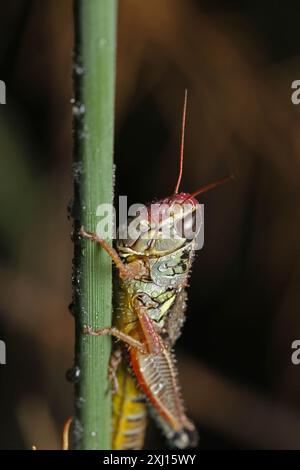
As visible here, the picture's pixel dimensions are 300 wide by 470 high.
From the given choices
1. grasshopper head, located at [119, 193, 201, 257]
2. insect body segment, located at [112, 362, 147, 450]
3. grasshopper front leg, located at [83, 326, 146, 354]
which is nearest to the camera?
grasshopper front leg, located at [83, 326, 146, 354]

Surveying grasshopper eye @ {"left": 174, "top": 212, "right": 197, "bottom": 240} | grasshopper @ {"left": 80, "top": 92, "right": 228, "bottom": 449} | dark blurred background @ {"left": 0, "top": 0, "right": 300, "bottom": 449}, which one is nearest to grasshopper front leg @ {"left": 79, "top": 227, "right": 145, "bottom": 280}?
grasshopper @ {"left": 80, "top": 92, "right": 228, "bottom": 449}

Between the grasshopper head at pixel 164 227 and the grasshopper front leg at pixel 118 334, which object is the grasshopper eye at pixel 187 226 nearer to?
the grasshopper head at pixel 164 227

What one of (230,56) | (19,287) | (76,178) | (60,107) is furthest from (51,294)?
(76,178)

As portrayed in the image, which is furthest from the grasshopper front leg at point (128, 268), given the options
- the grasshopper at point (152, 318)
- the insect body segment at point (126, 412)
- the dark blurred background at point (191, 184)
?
the dark blurred background at point (191, 184)

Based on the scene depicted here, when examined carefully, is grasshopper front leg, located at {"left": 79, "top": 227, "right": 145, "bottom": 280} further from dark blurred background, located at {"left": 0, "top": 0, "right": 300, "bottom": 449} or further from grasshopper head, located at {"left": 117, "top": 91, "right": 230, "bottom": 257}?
dark blurred background, located at {"left": 0, "top": 0, "right": 300, "bottom": 449}

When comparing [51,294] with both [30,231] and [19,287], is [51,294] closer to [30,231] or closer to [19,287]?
[19,287]

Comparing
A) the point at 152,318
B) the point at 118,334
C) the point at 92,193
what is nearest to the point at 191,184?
the point at 152,318

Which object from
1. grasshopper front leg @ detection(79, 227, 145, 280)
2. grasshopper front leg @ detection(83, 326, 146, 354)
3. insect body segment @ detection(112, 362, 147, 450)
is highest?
grasshopper front leg @ detection(79, 227, 145, 280)
